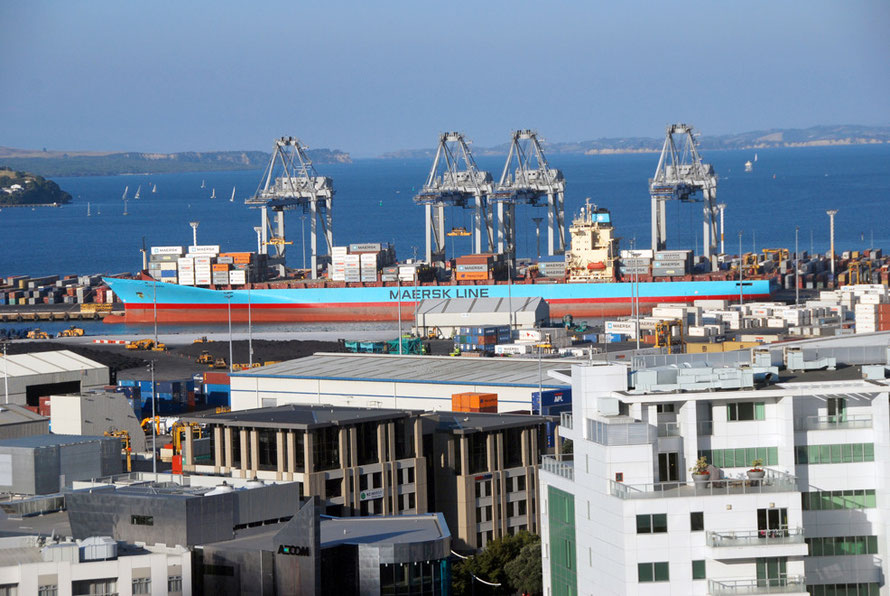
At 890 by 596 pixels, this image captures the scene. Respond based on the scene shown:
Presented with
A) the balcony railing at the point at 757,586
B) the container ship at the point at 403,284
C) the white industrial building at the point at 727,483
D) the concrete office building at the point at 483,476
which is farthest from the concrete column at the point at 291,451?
the container ship at the point at 403,284

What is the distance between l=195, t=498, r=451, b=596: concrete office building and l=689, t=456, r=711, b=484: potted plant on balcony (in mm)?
6118

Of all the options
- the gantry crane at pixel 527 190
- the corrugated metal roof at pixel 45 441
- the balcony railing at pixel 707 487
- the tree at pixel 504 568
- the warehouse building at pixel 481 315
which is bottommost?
the tree at pixel 504 568

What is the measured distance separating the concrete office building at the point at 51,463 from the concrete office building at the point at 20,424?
530 centimetres

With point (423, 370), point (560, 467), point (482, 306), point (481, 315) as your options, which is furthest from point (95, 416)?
point (482, 306)

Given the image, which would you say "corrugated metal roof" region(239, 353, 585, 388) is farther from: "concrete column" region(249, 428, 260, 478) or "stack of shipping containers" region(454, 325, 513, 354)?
"stack of shipping containers" region(454, 325, 513, 354)

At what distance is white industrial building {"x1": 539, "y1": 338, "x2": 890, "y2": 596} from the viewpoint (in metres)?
19.2

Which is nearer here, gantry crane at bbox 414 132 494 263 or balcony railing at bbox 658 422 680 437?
balcony railing at bbox 658 422 680 437

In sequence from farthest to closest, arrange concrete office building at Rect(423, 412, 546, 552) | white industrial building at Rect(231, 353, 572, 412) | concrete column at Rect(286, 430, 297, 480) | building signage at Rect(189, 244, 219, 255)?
building signage at Rect(189, 244, 219, 255) < white industrial building at Rect(231, 353, 572, 412) < concrete office building at Rect(423, 412, 546, 552) < concrete column at Rect(286, 430, 297, 480)

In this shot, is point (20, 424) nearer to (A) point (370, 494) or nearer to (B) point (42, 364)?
(A) point (370, 494)

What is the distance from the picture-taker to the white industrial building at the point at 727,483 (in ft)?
62.9

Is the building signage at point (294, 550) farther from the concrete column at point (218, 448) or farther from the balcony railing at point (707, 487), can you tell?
the concrete column at point (218, 448)

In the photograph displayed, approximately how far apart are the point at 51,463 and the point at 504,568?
949 centimetres

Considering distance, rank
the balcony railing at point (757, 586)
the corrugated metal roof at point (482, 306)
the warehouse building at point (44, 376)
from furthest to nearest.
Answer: the corrugated metal roof at point (482, 306) < the warehouse building at point (44, 376) < the balcony railing at point (757, 586)

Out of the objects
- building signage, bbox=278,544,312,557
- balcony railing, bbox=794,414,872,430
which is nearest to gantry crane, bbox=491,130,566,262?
building signage, bbox=278,544,312,557
